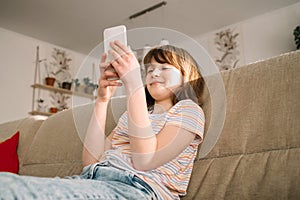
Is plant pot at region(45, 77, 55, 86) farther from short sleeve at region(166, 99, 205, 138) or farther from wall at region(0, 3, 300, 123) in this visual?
short sleeve at region(166, 99, 205, 138)

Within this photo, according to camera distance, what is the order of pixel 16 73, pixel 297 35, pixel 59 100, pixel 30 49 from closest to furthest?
pixel 297 35, pixel 16 73, pixel 30 49, pixel 59 100

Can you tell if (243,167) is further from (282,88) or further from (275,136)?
(282,88)

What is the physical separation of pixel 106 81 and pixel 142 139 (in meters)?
0.22

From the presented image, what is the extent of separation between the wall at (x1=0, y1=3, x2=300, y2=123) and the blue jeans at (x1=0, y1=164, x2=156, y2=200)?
328 centimetres

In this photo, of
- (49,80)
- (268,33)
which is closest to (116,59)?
(268,33)

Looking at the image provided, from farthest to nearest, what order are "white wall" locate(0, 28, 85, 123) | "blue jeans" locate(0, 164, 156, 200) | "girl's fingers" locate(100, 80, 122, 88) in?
"white wall" locate(0, 28, 85, 123) < "girl's fingers" locate(100, 80, 122, 88) < "blue jeans" locate(0, 164, 156, 200)

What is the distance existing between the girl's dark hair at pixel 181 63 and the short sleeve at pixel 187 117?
6cm

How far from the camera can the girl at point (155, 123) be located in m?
0.80

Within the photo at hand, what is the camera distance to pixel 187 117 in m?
0.87

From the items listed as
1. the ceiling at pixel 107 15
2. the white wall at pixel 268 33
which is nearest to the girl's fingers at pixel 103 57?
the ceiling at pixel 107 15

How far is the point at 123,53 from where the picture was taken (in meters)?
0.82

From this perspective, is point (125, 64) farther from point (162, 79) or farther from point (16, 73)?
point (16, 73)

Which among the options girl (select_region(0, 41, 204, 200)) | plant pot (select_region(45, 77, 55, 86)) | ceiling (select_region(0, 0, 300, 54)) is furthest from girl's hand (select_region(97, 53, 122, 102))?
plant pot (select_region(45, 77, 55, 86))

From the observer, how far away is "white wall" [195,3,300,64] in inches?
144
